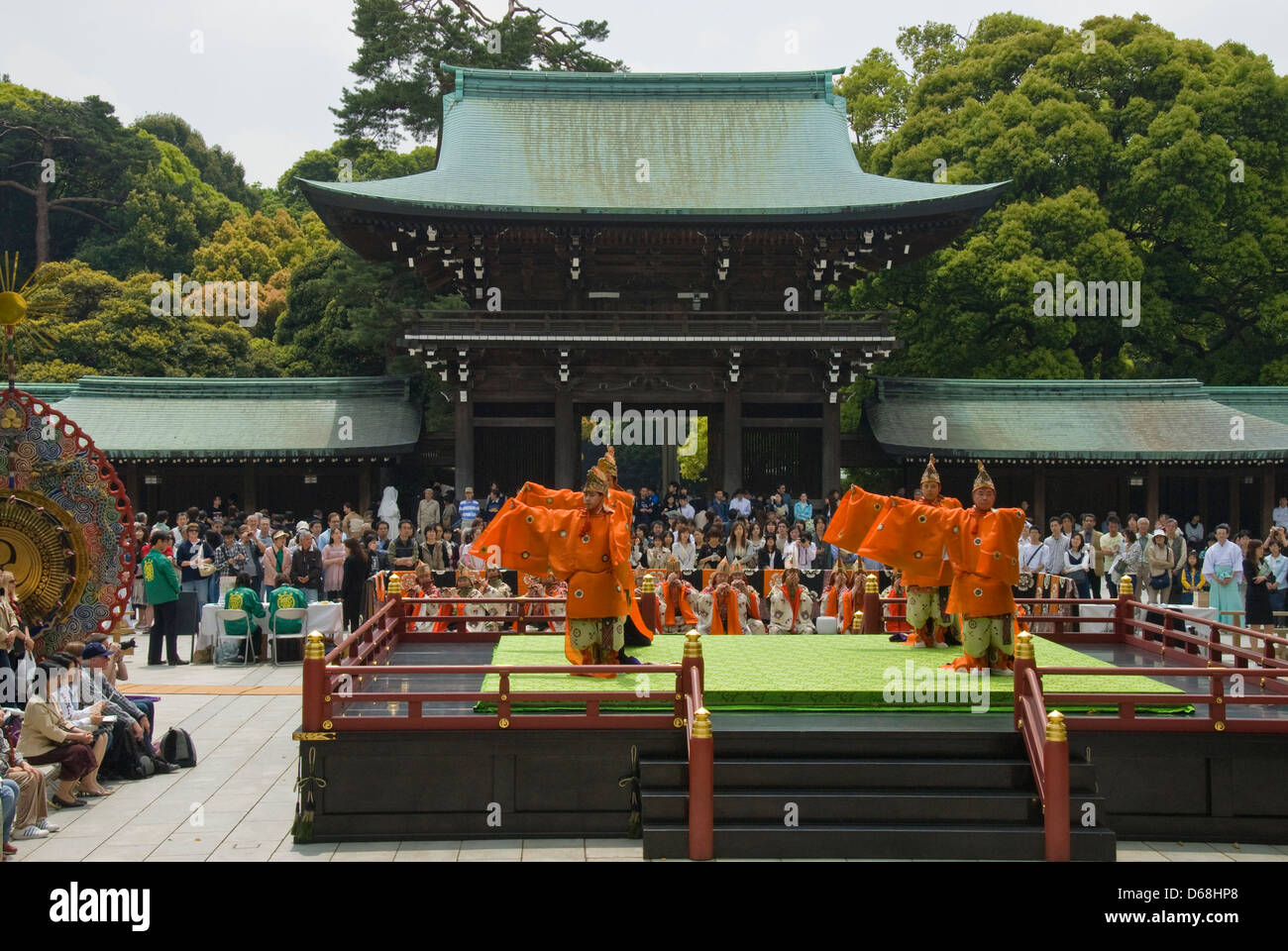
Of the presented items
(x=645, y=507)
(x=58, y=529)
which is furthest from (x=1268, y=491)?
(x=58, y=529)

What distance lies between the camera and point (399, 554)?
20.3 m

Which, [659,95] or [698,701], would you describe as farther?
[659,95]

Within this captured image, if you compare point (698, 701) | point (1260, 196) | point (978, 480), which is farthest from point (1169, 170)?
point (698, 701)

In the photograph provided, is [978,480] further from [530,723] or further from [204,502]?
[204,502]

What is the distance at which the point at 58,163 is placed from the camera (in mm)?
53375

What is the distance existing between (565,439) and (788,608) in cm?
942

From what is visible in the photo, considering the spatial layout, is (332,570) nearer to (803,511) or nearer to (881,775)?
(803,511)

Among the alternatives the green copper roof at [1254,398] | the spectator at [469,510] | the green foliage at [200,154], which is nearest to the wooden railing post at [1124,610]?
the spectator at [469,510]

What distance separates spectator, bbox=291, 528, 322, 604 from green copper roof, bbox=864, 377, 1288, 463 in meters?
13.1

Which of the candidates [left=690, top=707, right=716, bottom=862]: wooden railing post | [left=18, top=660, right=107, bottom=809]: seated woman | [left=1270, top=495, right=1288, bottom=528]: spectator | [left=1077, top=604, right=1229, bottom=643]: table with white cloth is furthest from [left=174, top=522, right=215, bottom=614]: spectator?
[left=1270, top=495, right=1288, bottom=528]: spectator

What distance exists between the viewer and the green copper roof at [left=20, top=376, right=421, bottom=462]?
26656 millimetres

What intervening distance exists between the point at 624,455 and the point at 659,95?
69.6 feet

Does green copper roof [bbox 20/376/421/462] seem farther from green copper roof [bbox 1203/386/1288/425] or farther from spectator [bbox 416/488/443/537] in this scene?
green copper roof [bbox 1203/386/1288/425]

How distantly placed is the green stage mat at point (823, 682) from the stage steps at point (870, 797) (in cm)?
60
